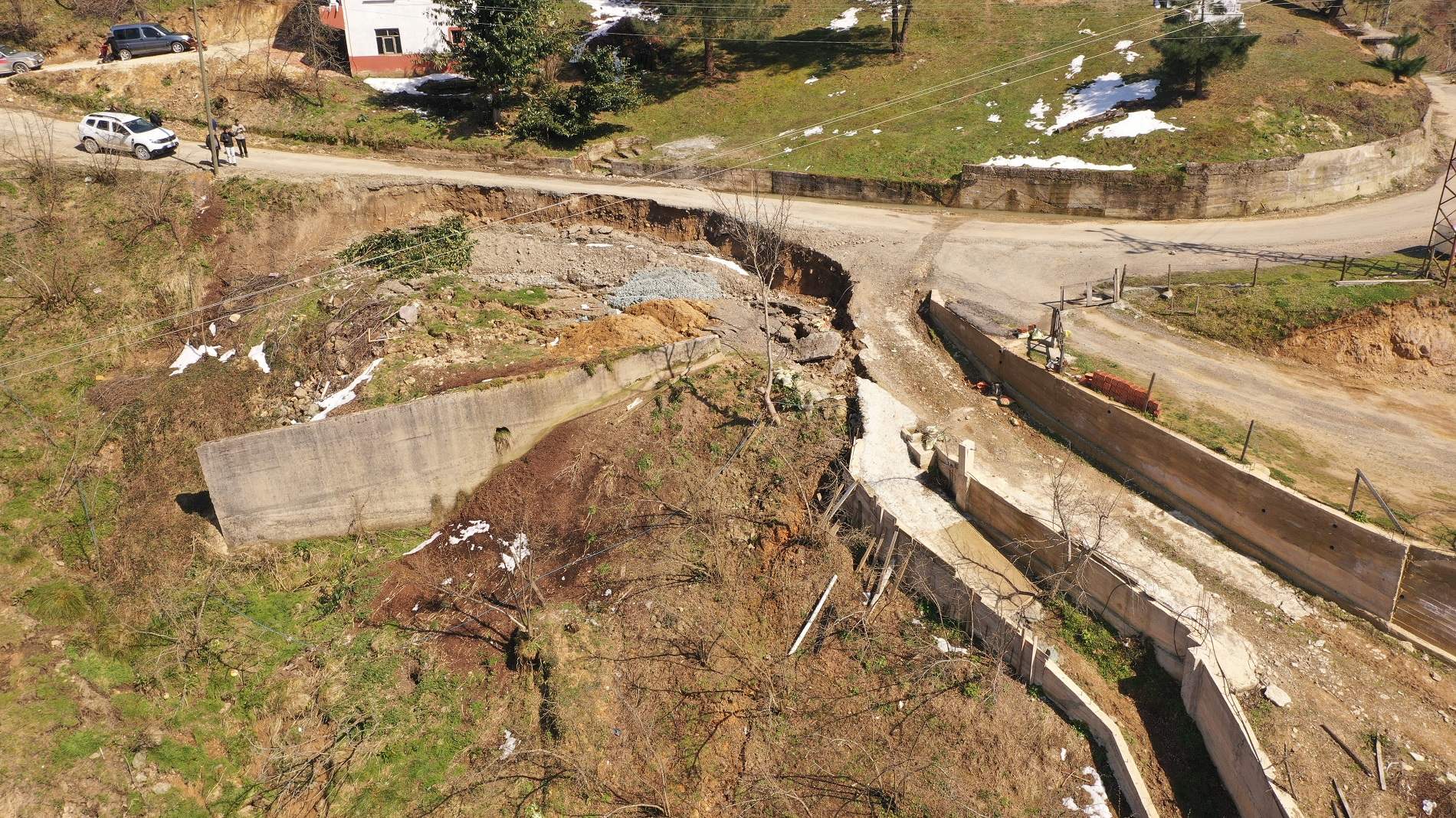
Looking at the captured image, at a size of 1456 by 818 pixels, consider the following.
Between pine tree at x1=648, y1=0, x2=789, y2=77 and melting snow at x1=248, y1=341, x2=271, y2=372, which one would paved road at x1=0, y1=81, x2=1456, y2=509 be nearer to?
melting snow at x1=248, y1=341, x2=271, y2=372

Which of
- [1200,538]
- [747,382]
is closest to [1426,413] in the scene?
[1200,538]

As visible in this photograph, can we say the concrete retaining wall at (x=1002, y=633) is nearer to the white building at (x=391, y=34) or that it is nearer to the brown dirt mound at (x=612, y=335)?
the brown dirt mound at (x=612, y=335)

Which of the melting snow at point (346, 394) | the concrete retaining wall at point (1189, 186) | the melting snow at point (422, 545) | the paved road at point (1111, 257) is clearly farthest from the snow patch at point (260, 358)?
the concrete retaining wall at point (1189, 186)

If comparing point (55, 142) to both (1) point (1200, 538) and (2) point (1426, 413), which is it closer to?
(1) point (1200, 538)

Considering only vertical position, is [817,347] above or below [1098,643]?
above

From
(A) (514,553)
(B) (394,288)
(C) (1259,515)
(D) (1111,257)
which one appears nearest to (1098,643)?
(C) (1259,515)

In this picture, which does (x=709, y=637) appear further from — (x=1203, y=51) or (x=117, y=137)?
(x=117, y=137)

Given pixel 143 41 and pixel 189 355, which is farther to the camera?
pixel 143 41
